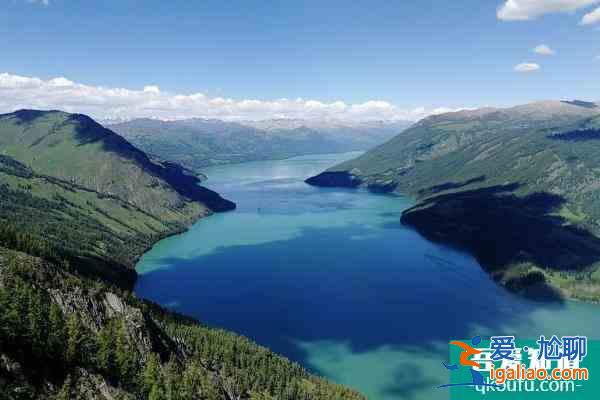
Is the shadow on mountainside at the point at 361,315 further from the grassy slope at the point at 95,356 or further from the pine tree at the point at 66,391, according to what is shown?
the pine tree at the point at 66,391

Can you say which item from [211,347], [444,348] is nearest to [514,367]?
[444,348]

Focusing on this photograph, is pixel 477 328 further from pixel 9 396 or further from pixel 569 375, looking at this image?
pixel 9 396

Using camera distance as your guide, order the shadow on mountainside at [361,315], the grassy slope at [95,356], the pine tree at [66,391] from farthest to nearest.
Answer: the shadow on mountainside at [361,315] → the grassy slope at [95,356] → the pine tree at [66,391]

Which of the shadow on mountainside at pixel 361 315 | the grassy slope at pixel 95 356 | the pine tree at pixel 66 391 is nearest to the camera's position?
the pine tree at pixel 66 391

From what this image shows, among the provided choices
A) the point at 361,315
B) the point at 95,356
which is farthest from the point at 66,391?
the point at 361,315

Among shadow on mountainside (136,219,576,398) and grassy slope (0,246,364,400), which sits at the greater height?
grassy slope (0,246,364,400)

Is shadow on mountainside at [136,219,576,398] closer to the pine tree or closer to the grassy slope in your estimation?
the grassy slope

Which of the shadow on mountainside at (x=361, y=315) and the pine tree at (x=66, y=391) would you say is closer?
the pine tree at (x=66, y=391)

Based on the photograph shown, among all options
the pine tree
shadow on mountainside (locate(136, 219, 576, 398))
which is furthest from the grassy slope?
shadow on mountainside (locate(136, 219, 576, 398))

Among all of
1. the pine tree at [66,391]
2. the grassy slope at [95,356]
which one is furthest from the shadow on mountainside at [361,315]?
the pine tree at [66,391]

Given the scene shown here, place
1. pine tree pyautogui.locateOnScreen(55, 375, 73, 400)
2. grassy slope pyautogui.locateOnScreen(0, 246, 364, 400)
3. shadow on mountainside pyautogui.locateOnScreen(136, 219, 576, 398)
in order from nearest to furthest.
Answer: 1. pine tree pyautogui.locateOnScreen(55, 375, 73, 400)
2. grassy slope pyautogui.locateOnScreen(0, 246, 364, 400)
3. shadow on mountainside pyautogui.locateOnScreen(136, 219, 576, 398)

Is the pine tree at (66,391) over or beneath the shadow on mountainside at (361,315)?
over
